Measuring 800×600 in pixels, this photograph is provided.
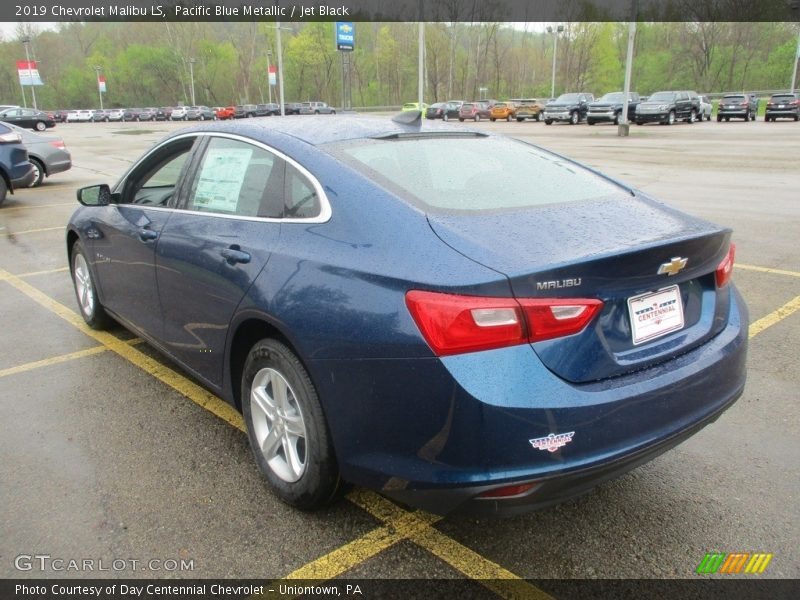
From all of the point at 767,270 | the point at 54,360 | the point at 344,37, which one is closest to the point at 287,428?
the point at 54,360

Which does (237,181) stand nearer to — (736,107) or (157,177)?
(157,177)

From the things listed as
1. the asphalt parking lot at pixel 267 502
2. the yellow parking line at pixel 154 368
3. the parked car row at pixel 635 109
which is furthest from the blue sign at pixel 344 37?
the asphalt parking lot at pixel 267 502

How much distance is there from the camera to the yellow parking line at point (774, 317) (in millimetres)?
4832

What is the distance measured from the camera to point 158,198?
159 inches

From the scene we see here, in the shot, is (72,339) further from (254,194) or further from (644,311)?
(644,311)

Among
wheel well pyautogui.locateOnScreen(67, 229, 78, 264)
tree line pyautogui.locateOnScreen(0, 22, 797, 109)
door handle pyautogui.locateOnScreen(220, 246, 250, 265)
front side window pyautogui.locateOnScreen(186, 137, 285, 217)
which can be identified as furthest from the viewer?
tree line pyautogui.locateOnScreen(0, 22, 797, 109)

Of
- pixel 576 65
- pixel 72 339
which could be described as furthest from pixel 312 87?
pixel 72 339

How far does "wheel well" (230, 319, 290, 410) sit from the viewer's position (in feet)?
8.91

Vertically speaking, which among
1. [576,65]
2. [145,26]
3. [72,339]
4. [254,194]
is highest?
[145,26]

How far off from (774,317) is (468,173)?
340 cm

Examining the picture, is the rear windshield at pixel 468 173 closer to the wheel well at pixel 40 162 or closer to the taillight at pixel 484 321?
the taillight at pixel 484 321

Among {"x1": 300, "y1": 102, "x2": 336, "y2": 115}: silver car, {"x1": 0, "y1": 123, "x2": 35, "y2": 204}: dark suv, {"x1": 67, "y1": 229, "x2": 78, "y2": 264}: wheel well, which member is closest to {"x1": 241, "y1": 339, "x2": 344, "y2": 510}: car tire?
{"x1": 67, "y1": 229, "x2": 78, "y2": 264}: wheel well

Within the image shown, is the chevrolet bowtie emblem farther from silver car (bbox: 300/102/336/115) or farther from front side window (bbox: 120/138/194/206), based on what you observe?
silver car (bbox: 300/102/336/115)

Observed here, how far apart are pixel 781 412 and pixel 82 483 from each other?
3.63 metres
